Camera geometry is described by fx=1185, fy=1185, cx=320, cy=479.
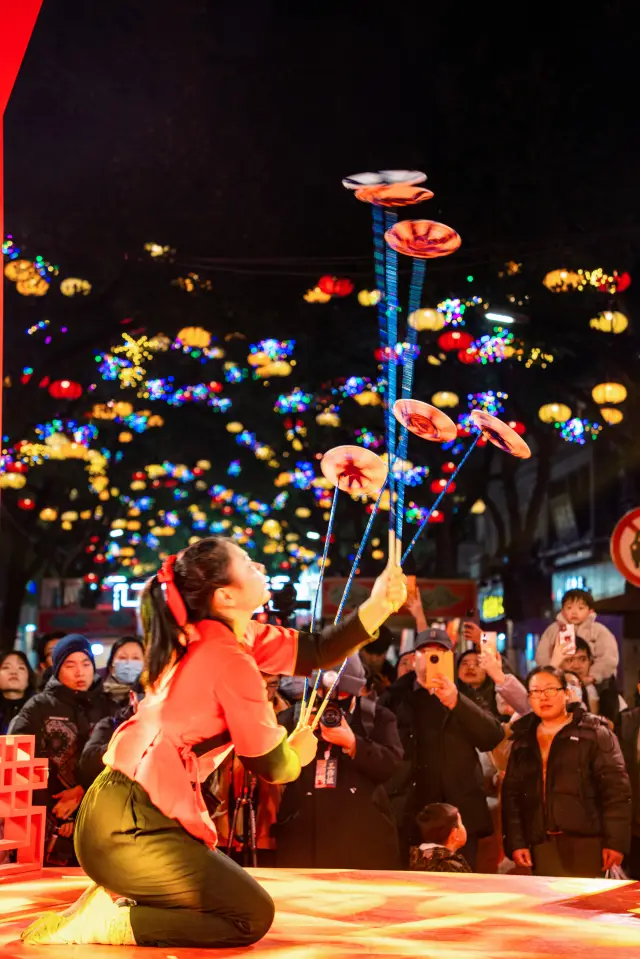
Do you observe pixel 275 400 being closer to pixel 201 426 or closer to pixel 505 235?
pixel 201 426

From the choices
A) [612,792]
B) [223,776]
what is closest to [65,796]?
[223,776]

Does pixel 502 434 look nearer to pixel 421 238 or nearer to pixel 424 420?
pixel 424 420

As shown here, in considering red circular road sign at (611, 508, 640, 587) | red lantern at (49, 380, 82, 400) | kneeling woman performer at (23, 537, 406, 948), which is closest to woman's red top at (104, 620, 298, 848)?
kneeling woman performer at (23, 537, 406, 948)

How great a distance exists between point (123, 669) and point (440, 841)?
246 cm

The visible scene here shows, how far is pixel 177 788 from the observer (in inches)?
160

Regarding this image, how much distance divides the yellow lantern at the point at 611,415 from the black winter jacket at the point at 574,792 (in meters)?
6.93

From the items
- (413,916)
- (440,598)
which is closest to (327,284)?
(440,598)

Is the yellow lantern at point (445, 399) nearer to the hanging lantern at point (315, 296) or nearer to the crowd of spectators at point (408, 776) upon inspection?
the hanging lantern at point (315, 296)

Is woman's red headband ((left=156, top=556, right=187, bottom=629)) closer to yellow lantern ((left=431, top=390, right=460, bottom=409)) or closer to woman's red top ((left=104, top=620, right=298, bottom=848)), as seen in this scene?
woman's red top ((left=104, top=620, right=298, bottom=848))

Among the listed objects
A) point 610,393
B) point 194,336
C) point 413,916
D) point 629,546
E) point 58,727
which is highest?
point 194,336

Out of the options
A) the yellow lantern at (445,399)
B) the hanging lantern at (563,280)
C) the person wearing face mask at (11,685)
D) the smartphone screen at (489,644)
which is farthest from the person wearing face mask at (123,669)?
the yellow lantern at (445,399)

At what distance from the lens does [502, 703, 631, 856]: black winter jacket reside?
6.75 m

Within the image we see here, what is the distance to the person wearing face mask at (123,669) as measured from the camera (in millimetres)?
7754

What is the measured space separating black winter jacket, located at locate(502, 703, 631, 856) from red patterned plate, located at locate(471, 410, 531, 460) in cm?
272
